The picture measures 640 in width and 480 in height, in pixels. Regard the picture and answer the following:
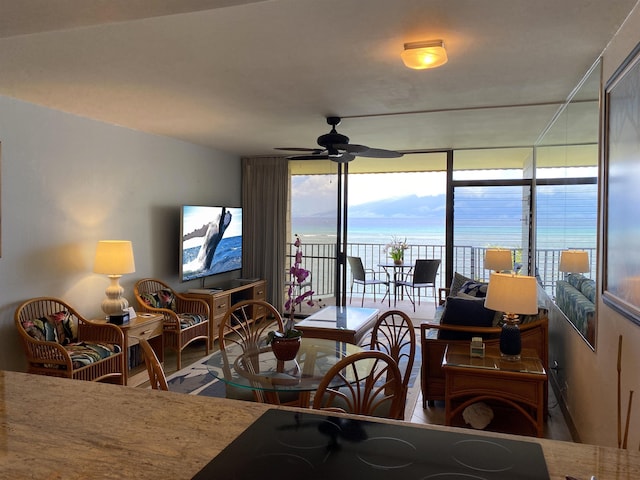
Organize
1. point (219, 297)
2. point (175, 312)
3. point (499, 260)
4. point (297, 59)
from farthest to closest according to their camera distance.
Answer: point (219, 297) < point (499, 260) < point (175, 312) < point (297, 59)

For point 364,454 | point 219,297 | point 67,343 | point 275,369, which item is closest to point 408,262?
point 219,297

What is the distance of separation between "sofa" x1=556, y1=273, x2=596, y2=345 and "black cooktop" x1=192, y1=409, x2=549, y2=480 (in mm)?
1872

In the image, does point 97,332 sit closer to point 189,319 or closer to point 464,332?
point 189,319

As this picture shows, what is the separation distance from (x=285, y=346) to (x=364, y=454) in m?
1.55

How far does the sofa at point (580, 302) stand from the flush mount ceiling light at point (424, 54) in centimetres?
150

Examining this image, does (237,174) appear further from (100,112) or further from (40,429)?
(40,429)

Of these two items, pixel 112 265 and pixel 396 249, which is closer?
pixel 112 265

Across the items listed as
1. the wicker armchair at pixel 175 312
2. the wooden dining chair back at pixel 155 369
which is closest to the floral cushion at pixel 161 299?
the wicker armchair at pixel 175 312

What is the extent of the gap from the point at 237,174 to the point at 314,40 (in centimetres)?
462

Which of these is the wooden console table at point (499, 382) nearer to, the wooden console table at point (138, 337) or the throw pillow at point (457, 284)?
the throw pillow at point (457, 284)

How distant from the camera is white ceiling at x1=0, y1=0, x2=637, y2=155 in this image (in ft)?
6.77

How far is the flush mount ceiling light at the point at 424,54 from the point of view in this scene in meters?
2.46

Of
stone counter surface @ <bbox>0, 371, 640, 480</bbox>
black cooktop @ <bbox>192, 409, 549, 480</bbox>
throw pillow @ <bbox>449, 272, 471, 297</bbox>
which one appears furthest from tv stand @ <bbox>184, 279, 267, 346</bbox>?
black cooktop @ <bbox>192, 409, 549, 480</bbox>

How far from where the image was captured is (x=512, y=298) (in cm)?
282
